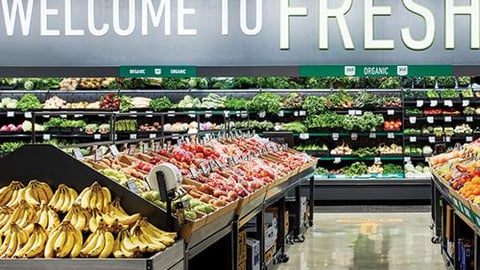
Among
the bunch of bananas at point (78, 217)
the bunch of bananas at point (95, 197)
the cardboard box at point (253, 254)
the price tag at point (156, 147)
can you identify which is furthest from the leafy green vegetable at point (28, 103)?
the bunch of bananas at point (78, 217)

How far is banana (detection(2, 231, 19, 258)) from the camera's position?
395 cm

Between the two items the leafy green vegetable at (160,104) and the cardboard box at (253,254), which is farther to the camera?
the leafy green vegetable at (160,104)

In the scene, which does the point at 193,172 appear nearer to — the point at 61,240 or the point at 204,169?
the point at 204,169

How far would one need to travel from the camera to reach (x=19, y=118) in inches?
544

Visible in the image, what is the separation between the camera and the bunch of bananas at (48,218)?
4204 mm

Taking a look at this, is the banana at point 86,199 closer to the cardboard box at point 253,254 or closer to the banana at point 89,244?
the banana at point 89,244

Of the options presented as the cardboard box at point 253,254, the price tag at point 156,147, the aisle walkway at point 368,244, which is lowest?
the aisle walkway at point 368,244

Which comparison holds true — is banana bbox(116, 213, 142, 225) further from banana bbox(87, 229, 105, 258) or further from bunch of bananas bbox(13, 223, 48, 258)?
bunch of bananas bbox(13, 223, 48, 258)

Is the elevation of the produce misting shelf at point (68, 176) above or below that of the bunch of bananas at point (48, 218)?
above

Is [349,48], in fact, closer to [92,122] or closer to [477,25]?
[477,25]

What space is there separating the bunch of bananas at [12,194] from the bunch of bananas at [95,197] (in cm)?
38

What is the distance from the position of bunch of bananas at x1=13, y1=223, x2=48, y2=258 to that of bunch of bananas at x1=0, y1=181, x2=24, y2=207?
484mm

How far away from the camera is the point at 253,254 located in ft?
22.2

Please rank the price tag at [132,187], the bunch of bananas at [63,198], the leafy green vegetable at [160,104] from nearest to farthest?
the bunch of bananas at [63,198] < the price tag at [132,187] < the leafy green vegetable at [160,104]
